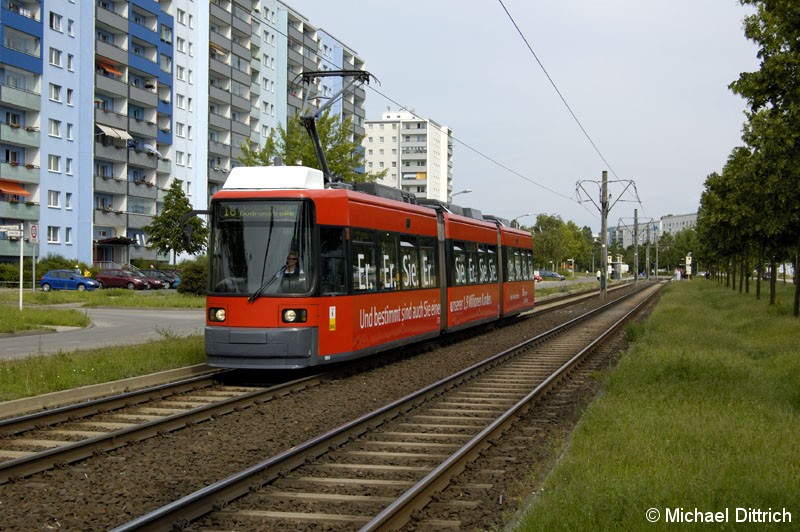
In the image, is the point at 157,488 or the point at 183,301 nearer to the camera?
the point at 157,488

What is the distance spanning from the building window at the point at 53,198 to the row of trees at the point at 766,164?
134 feet

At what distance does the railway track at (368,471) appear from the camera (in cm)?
614

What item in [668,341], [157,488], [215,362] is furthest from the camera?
[668,341]

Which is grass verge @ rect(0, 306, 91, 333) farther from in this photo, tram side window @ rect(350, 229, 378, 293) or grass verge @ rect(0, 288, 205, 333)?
tram side window @ rect(350, 229, 378, 293)

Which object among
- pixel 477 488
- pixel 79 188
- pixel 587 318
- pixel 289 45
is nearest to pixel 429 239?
pixel 477 488

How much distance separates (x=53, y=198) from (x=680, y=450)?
189 feet

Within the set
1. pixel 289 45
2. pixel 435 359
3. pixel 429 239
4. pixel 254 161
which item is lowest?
pixel 435 359

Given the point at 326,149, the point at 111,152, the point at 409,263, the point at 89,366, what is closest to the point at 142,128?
the point at 111,152

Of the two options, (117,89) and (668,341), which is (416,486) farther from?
(117,89)

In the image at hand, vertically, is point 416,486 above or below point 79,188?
below

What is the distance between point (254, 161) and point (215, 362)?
2486 centimetres

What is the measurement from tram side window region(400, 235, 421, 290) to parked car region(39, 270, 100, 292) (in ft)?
118

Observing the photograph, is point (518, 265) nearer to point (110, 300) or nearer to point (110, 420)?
point (110, 300)

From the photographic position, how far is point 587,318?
31469mm
